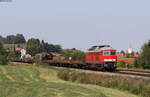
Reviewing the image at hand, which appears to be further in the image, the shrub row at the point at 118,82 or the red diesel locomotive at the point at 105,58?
the red diesel locomotive at the point at 105,58

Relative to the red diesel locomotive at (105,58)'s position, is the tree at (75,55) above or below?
above

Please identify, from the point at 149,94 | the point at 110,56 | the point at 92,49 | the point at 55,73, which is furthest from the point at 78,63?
the point at 149,94

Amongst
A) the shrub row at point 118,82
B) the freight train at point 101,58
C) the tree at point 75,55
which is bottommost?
the shrub row at point 118,82

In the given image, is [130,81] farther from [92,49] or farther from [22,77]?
[92,49]

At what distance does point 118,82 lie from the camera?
950 inches

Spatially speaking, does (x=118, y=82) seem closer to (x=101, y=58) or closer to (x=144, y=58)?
(x=101, y=58)

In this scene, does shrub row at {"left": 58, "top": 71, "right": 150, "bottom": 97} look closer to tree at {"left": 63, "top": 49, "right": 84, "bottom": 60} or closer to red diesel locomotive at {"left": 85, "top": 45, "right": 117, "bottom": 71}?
red diesel locomotive at {"left": 85, "top": 45, "right": 117, "bottom": 71}

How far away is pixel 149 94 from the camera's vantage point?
1961 centimetres

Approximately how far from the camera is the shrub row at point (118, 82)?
21.2 m

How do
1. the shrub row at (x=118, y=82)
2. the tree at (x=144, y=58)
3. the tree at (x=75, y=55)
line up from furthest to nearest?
the tree at (x=144, y=58), the tree at (x=75, y=55), the shrub row at (x=118, y=82)

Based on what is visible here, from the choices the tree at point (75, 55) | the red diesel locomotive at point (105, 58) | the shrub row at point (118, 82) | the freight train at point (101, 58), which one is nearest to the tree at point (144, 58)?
the tree at point (75, 55)

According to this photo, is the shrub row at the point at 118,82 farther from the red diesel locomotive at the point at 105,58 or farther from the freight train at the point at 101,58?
the freight train at the point at 101,58

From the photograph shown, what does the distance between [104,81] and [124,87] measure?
10.6 ft

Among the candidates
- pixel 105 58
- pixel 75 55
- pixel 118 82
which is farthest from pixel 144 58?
pixel 118 82
